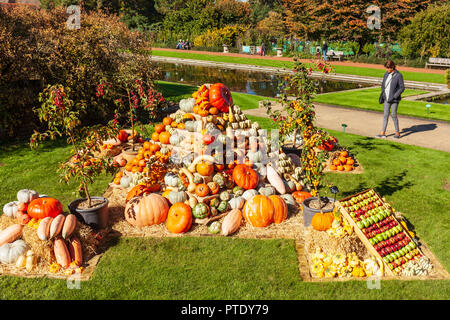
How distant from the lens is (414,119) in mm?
15055

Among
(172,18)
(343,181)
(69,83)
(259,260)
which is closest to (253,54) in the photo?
(172,18)

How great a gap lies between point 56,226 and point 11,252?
804 millimetres

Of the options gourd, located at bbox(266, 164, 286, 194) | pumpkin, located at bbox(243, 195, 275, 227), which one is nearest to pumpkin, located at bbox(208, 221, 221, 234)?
pumpkin, located at bbox(243, 195, 275, 227)

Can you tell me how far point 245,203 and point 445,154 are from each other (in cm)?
720

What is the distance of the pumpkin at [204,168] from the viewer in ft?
24.7

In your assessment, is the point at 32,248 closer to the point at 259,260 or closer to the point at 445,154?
the point at 259,260

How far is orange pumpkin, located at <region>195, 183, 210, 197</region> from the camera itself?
24.0 feet

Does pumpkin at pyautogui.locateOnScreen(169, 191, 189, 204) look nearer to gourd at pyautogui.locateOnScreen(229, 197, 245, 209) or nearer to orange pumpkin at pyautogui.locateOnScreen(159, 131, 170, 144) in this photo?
gourd at pyautogui.locateOnScreen(229, 197, 245, 209)

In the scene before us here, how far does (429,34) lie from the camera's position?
1350 inches

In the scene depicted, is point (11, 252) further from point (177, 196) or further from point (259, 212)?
point (259, 212)

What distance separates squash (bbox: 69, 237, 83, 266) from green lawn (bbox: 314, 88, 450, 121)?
14.4 meters

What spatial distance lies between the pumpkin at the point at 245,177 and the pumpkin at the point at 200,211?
0.98 metres

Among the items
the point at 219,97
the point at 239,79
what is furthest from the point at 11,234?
the point at 239,79

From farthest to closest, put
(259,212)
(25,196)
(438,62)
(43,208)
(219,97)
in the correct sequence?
(438,62), (219,97), (259,212), (25,196), (43,208)
